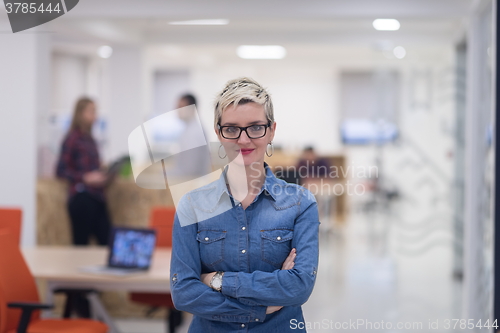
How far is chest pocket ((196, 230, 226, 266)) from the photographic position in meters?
1.70

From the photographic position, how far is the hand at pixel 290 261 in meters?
1.70

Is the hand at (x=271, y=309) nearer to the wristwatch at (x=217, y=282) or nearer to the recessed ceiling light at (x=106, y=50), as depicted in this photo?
the wristwatch at (x=217, y=282)

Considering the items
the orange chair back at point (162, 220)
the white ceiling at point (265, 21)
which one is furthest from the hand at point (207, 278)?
the orange chair back at point (162, 220)

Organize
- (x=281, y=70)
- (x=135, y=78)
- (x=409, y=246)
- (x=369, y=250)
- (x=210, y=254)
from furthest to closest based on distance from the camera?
1. (x=281, y=70)
2. (x=369, y=250)
3. (x=135, y=78)
4. (x=409, y=246)
5. (x=210, y=254)

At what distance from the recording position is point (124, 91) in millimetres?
7527

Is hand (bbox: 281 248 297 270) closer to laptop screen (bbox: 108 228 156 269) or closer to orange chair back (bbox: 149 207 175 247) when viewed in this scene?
laptop screen (bbox: 108 228 156 269)

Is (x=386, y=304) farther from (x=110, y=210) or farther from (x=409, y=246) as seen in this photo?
(x=110, y=210)

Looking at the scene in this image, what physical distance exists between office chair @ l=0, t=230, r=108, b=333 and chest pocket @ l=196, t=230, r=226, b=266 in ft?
4.55

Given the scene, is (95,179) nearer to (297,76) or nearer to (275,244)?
(275,244)

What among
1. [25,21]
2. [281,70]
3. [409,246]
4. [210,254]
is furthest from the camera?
[281,70]

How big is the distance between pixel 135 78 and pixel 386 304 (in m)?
4.22

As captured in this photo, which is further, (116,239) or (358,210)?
(358,210)

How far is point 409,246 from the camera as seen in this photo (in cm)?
633

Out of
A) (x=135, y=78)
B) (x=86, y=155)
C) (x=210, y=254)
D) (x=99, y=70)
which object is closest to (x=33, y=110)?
A: (x=86, y=155)
